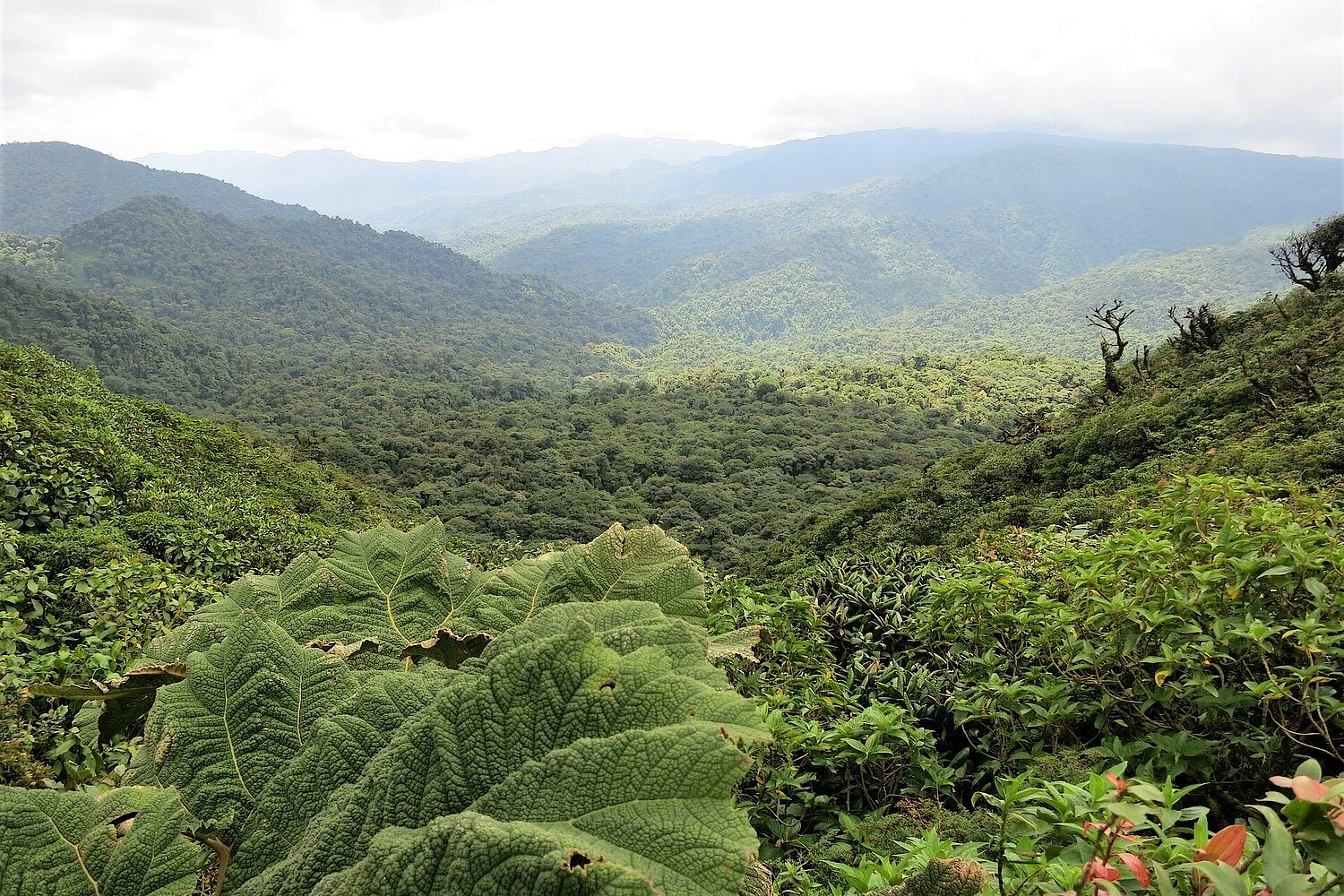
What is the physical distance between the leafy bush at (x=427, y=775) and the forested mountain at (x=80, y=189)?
171 meters

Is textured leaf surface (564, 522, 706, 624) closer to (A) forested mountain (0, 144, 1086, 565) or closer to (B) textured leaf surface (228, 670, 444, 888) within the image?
(B) textured leaf surface (228, 670, 444, 888)

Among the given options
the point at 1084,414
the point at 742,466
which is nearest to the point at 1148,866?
the point at 1084,414

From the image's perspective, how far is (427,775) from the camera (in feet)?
2.55

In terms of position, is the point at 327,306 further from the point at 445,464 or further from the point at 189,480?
the point at 189,480

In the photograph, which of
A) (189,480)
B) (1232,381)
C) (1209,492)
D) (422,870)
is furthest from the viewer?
(1232,381)

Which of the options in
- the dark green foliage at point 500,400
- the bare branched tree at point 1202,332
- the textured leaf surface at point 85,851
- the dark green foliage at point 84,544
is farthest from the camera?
the dark green foliage at point 500,400

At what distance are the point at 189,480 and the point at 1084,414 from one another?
15938 mm

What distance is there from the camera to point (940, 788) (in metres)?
2.01

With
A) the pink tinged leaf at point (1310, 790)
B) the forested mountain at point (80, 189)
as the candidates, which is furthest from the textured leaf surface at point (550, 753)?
the forested mountain at point (80, 189)

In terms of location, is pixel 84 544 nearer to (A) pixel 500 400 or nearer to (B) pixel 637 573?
(B) pixel 637 573

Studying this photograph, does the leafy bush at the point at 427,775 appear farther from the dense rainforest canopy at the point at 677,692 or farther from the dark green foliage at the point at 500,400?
the dark green foliage at the point at 500,400

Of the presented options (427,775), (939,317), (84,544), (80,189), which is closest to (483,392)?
(84,544)

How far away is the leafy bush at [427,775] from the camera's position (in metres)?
0.66

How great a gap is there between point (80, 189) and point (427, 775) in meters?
209
